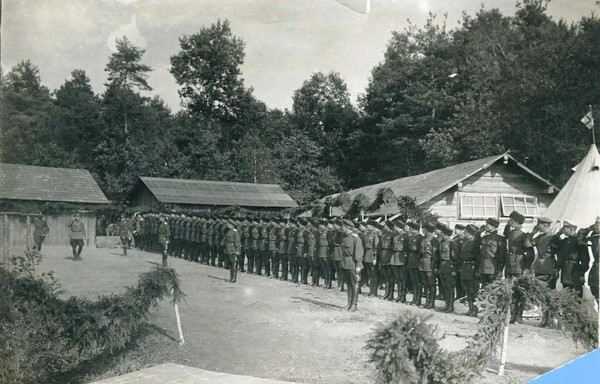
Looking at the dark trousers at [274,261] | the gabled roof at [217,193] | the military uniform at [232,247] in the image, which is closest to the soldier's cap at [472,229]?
the gabled roof at [217,193]

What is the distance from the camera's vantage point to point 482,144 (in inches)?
223

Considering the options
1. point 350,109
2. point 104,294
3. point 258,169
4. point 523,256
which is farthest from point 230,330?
point 523,256

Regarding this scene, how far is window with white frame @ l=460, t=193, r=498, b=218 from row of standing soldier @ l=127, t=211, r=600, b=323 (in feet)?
0.55

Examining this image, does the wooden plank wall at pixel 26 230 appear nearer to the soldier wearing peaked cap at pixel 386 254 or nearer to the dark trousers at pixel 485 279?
the soldier wearing peaked cap at pixel 386 254

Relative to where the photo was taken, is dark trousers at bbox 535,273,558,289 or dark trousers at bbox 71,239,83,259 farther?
dark trousers at bbox 535,273,558,289

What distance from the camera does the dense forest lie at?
162 inches

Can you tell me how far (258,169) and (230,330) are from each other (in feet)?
5.19

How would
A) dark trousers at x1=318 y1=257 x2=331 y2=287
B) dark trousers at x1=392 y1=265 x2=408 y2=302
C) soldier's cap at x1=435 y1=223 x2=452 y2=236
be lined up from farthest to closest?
dark trousers at x1=318 y1=257 x2=331 y2=287 < soldier's cap at x1=435 y1=223 x2=452 y2=236 < dark trousers at x1=392 y1=265 x2=408 y2=302

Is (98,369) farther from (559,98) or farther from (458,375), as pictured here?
(559,98)

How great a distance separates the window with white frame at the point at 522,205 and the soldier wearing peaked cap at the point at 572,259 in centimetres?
111

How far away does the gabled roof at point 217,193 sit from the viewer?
14.8ft

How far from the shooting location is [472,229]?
22.9 ft

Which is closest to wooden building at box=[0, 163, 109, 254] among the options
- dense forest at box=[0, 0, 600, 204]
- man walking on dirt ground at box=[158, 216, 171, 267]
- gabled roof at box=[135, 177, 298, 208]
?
dense forest at box=[0, 0, 600, 204]

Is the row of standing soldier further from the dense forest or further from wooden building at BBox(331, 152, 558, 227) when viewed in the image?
the dense forest
